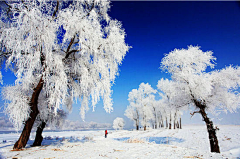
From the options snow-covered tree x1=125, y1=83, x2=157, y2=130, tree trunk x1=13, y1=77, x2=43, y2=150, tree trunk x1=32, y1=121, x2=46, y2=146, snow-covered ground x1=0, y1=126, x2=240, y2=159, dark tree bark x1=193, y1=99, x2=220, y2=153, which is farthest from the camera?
snow-covered tree x1=125, y1=83, x2=157, y2=130

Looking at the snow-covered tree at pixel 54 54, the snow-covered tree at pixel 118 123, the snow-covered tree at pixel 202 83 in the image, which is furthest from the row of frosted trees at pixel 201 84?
the snow-covered tree at pixel 118 123

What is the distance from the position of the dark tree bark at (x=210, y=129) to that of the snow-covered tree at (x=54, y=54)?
7759 mm

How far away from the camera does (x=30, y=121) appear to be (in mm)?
5758

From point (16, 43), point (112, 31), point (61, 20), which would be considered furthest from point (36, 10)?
point (112, 31)

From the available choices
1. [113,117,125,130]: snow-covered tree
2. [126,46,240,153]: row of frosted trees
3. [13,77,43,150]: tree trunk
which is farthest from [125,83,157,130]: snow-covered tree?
[13,77,43,150]: tree trunk

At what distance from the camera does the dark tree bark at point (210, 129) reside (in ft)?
27.5

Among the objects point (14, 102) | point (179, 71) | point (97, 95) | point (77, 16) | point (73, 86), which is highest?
point (77, 16)

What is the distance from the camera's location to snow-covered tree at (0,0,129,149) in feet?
16.4

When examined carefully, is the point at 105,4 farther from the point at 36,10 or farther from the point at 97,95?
the point at 97,95

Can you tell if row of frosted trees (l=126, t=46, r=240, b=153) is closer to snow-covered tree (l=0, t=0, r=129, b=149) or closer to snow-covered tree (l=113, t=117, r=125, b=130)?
snow-covered tree (l=0, t=0, r=129, b=149)

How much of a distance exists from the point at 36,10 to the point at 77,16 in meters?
1.73

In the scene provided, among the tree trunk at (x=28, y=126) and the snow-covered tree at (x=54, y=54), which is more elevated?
the snow-covered tree at (x=54, y=54)

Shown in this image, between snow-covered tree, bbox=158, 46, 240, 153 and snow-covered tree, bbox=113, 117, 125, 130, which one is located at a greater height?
snow-covered tree, bbox=158, 46, 240, 153

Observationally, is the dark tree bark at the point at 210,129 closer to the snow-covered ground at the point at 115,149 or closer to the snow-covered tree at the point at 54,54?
the snow-covered ground at the point at 115,149
